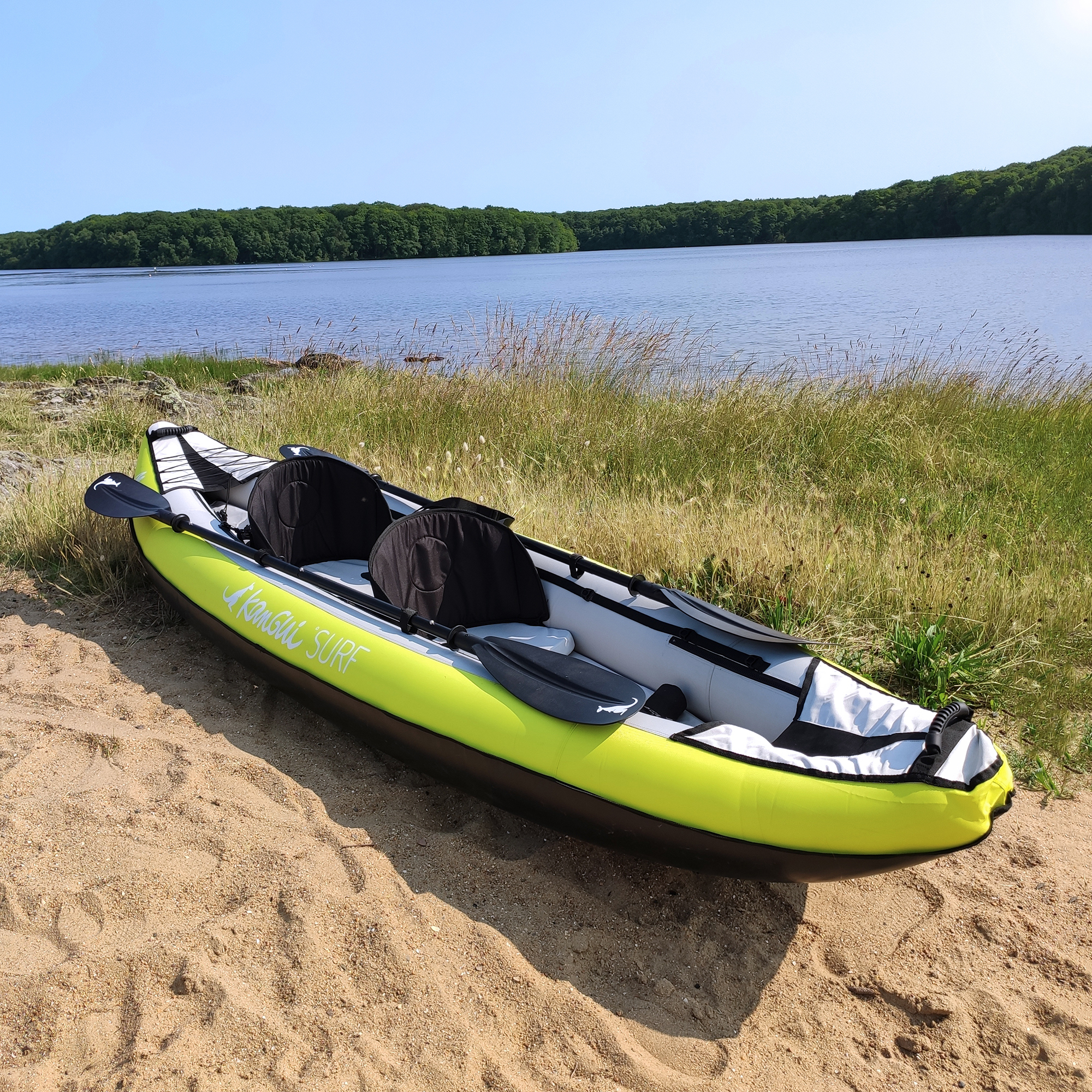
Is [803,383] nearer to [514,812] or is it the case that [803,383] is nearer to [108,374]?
[514,812]

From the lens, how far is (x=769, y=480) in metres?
5.98

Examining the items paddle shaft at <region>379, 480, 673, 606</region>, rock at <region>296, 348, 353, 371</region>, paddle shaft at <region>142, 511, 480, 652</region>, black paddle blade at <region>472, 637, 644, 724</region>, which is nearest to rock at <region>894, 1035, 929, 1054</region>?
black paddle blade at <region>472, 637, 644, 724</region>

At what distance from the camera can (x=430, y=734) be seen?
8.99 ft

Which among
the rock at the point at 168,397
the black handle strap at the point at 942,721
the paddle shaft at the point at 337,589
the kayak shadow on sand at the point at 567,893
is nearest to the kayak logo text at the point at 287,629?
the paddle shaft at the point at 337,589

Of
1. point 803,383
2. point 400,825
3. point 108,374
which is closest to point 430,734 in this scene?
point 400,825

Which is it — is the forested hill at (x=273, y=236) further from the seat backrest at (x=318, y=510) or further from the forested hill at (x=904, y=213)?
the seat backrest at (x=318, y=510)

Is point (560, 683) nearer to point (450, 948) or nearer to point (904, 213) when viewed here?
point (450, 948)

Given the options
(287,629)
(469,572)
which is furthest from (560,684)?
(287,629)

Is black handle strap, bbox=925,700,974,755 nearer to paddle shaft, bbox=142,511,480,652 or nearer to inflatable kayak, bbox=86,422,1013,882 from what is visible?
inflatable kayak, bbox=86,422,1013,882

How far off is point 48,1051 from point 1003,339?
48.1ft

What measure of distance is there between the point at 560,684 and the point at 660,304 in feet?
64.2

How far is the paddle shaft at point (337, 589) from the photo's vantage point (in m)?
2.95

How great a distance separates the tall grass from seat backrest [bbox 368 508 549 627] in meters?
0.97

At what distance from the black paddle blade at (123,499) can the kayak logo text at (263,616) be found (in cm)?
80
